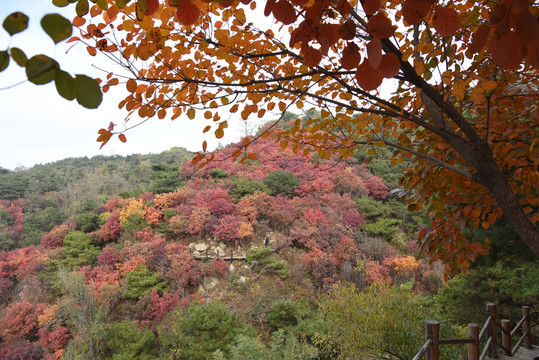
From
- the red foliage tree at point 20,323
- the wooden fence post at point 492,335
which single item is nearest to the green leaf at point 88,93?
the wooden fence post at point 492,335

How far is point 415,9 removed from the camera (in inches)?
23.4

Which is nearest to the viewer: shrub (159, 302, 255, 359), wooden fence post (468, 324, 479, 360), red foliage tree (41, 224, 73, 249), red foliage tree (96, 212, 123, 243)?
wooden fence post (468, 324, 479, 360)

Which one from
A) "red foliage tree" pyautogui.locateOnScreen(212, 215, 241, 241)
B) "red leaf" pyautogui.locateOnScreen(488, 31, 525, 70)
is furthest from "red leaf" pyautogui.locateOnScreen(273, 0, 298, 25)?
"red foliage tree" pyautogui.locateOnScreen(212, 215, 241, 241)

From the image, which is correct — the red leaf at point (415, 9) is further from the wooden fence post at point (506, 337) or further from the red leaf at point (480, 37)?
the wooden fence post at point (506, 337)

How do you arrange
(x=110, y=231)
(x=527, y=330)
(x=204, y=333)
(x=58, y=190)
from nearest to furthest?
(x=527, y=330) → (x=204, y=333) → (x=110, y=231) → (x=58, y=190)

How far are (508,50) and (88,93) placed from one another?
0.68 m

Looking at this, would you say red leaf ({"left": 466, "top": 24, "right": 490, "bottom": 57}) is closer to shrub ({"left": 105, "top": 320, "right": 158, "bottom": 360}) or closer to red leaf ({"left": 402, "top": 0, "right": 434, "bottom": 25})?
red leaf ({"left": 402, "top": 0, "right": 434, "bottom": 25})

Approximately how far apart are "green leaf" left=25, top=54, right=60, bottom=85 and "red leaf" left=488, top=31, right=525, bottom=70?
26.6 inches

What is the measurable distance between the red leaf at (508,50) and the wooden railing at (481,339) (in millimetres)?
2307

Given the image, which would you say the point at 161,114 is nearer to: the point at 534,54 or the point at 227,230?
the point at 534,54

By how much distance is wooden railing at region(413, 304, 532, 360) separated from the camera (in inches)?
91.3

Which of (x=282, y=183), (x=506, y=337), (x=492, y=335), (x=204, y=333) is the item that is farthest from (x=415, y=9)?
(x=282, y=183)

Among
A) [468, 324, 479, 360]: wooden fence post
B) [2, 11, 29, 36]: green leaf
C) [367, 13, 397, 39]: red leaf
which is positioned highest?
[367, 13, 397, 39]: red leaf

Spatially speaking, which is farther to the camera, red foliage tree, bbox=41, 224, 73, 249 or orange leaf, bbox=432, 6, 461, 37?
red foliage tree, bbox=41, 224, 73, 249
